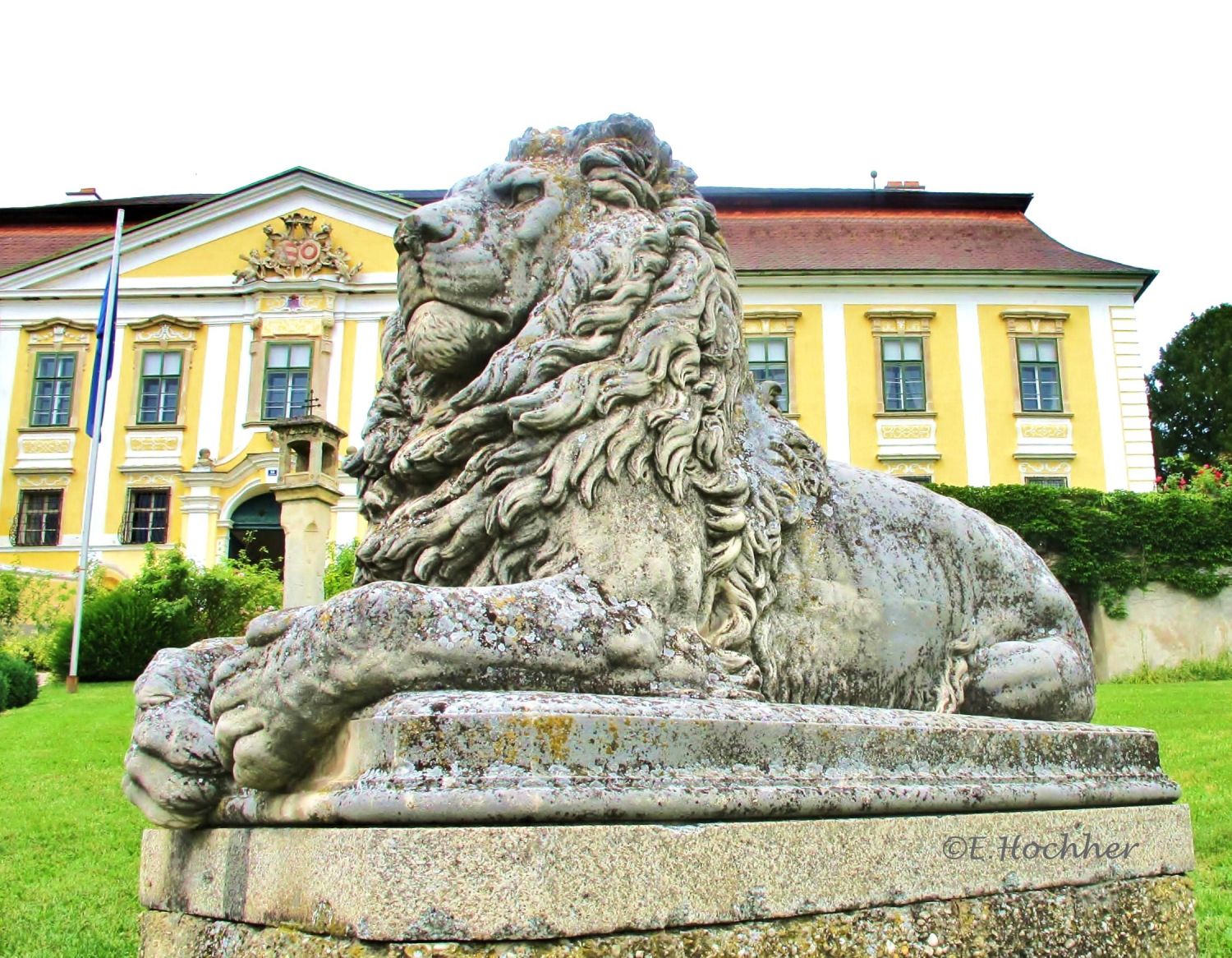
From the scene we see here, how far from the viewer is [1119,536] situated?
21234 mm

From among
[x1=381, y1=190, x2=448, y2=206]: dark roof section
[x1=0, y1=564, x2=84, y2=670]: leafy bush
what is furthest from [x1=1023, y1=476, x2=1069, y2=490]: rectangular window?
[x1=0, y1=564, x2=84, y2=670]: leafy bush

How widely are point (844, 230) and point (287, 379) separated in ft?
47.5

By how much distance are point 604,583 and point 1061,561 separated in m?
20.2

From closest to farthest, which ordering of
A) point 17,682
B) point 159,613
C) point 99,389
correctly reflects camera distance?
point 17,682, point 99,389, point 159,613

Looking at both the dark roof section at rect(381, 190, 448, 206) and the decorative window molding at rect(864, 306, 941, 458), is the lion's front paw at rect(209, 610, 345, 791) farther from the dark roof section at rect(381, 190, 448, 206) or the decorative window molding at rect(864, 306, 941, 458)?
the dark roof section at rect(381, 190, 448, 206)

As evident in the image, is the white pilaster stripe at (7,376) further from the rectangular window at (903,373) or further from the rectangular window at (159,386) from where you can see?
the rectangular window at (903,373)

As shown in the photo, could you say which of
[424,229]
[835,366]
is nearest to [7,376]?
[835,366]

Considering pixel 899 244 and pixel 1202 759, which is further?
pixel 899 244

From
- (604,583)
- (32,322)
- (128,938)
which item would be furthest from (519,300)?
(32,322)

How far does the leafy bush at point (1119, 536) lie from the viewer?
20.8m

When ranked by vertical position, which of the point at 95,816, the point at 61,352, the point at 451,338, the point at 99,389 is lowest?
the point at 95,816

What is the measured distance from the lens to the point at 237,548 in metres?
28.8

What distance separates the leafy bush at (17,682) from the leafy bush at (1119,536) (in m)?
14.1

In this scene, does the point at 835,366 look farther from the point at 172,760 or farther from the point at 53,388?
the point at 172,760
